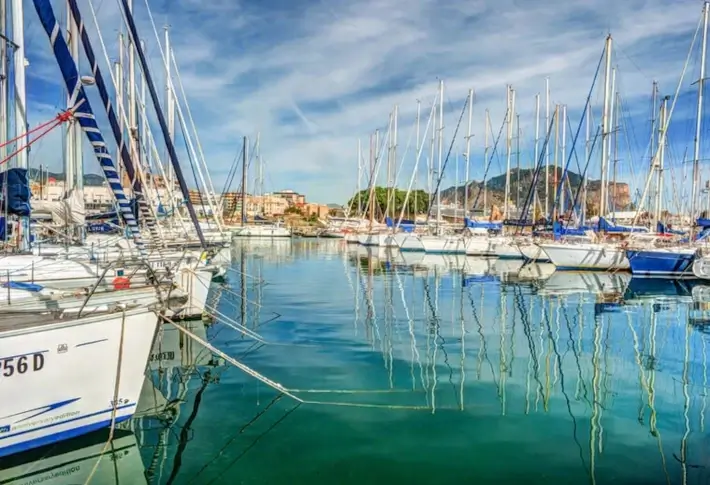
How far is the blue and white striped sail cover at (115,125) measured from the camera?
16734mm

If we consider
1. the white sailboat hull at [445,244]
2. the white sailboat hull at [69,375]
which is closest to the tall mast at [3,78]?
the white sailboat hull at [69,375]

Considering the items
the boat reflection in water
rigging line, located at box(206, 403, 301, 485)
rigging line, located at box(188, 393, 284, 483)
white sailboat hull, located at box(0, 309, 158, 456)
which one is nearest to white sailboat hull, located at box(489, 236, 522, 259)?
rigging line, located at box(188, 393, 284, 483)

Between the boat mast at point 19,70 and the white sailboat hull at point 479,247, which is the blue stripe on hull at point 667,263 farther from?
the boat mast at point 19,70

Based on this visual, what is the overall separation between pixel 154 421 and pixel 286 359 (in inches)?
178

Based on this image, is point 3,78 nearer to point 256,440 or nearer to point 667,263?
point 256,440

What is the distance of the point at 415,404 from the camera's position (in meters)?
10.1

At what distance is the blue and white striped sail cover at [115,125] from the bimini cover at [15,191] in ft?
14.0

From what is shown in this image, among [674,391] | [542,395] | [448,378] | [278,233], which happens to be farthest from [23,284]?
[278,233]

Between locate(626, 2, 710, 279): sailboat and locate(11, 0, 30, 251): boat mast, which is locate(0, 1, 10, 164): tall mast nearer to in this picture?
locate(11, 0, 30, 251): boat mast

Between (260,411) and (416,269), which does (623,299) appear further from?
(260,411)

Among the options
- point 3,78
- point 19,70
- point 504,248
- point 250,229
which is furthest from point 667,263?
point 250,229

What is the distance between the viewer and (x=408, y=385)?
443 inches

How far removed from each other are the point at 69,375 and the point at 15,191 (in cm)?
906

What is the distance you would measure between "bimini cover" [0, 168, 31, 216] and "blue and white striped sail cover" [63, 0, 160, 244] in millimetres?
4257
